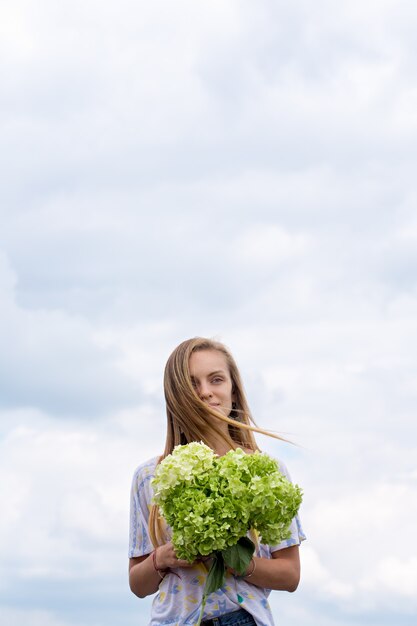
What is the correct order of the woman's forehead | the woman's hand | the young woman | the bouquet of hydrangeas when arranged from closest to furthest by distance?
the bouquet of hydrangeas → the woman's hand → the young woman → the woman's forehead

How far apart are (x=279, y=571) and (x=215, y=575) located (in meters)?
0.68

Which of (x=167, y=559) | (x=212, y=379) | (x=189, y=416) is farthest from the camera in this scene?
(x=212, y=379)

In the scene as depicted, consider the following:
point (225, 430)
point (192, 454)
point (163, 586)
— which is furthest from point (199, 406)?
point (163, 586)

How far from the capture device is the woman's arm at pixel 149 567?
19.9 feet

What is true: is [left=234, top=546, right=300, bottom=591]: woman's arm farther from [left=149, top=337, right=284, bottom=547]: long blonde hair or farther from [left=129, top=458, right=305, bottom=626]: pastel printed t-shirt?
[left=149, top=337, right=284, bottom=547]: long blonde hair

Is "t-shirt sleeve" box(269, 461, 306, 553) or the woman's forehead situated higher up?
the woman's forehead

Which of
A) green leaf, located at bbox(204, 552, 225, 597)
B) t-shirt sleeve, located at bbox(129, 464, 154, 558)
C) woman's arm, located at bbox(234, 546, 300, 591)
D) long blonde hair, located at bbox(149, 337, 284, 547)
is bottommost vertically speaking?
green leaf, located at bbox(204, 552, 225, 597)

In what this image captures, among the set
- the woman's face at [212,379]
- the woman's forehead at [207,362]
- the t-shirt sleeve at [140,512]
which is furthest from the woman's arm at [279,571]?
the woman's forehead at [207,362]

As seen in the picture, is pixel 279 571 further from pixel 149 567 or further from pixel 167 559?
pixel 149 567

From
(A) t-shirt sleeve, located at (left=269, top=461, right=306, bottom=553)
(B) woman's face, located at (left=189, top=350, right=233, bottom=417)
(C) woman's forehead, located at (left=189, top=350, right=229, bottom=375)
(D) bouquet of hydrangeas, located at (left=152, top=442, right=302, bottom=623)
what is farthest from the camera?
(C) woman's forehead, located at (left=189, top=350, right=229, bottom=375)

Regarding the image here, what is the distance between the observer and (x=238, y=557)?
570 centimetres

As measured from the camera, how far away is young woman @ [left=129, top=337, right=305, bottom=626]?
614 centimetres

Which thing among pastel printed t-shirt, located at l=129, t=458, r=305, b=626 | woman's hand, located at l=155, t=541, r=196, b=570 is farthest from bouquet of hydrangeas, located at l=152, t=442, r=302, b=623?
pastel printed t-shirt, located at l=129, t=458, r=305, b=626

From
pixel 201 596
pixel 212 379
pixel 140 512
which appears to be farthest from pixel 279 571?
pixel 212 379
